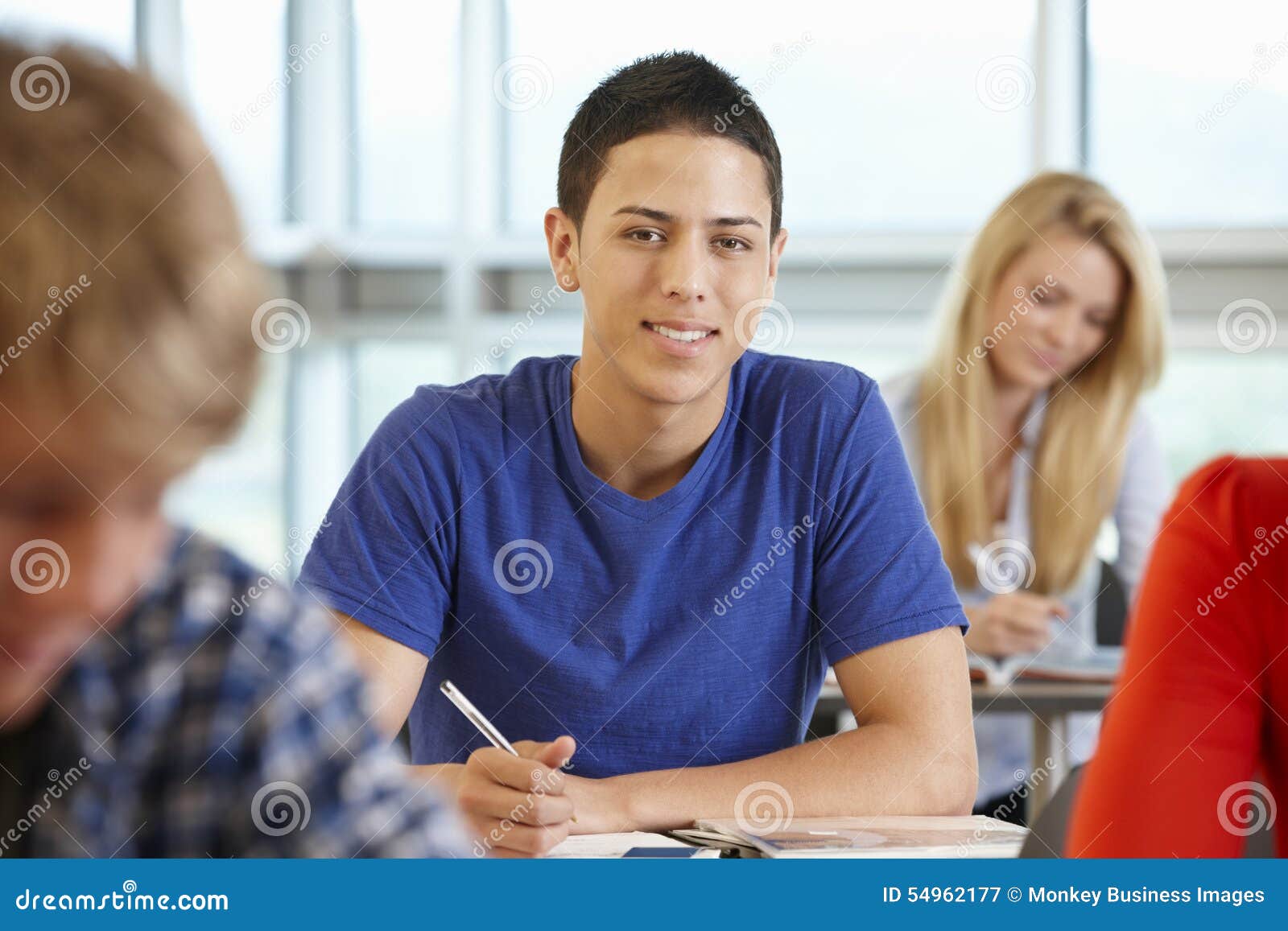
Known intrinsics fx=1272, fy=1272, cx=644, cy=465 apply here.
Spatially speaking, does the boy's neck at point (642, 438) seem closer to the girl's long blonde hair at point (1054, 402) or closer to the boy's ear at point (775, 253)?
the boy's ear at point (775, 253)

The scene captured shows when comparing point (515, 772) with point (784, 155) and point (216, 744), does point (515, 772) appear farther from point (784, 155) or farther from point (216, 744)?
point (784, 155)

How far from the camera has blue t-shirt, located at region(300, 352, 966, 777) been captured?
4.94ft

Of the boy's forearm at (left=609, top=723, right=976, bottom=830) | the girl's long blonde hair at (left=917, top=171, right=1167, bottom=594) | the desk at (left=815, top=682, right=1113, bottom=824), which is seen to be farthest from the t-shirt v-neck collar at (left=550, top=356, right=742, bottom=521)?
the girl's long blonde hair at (left=917, top=171, right=1167, bottom=594)

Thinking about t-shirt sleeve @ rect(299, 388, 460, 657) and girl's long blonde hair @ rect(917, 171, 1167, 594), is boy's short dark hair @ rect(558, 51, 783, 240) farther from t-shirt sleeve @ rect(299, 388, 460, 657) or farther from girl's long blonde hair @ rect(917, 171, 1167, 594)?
girl's long blonde hair @ rect(917, 171, 1167, 594)

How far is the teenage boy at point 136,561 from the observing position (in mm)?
511

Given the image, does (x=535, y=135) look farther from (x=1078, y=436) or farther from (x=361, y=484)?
(x=361, y=484)

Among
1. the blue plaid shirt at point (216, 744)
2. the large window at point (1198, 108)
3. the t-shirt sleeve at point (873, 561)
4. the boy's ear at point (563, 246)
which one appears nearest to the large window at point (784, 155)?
the large window at point (1198, 108)

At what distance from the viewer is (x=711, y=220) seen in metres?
1.57

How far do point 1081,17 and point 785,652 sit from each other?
157 inches

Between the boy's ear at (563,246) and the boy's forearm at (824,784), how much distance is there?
0.70 m

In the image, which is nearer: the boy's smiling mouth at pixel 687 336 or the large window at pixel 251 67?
the boy's smiling mouth at pixel 687 336

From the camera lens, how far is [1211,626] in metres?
0.68

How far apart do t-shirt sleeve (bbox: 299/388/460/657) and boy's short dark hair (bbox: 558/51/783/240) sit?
38cm
